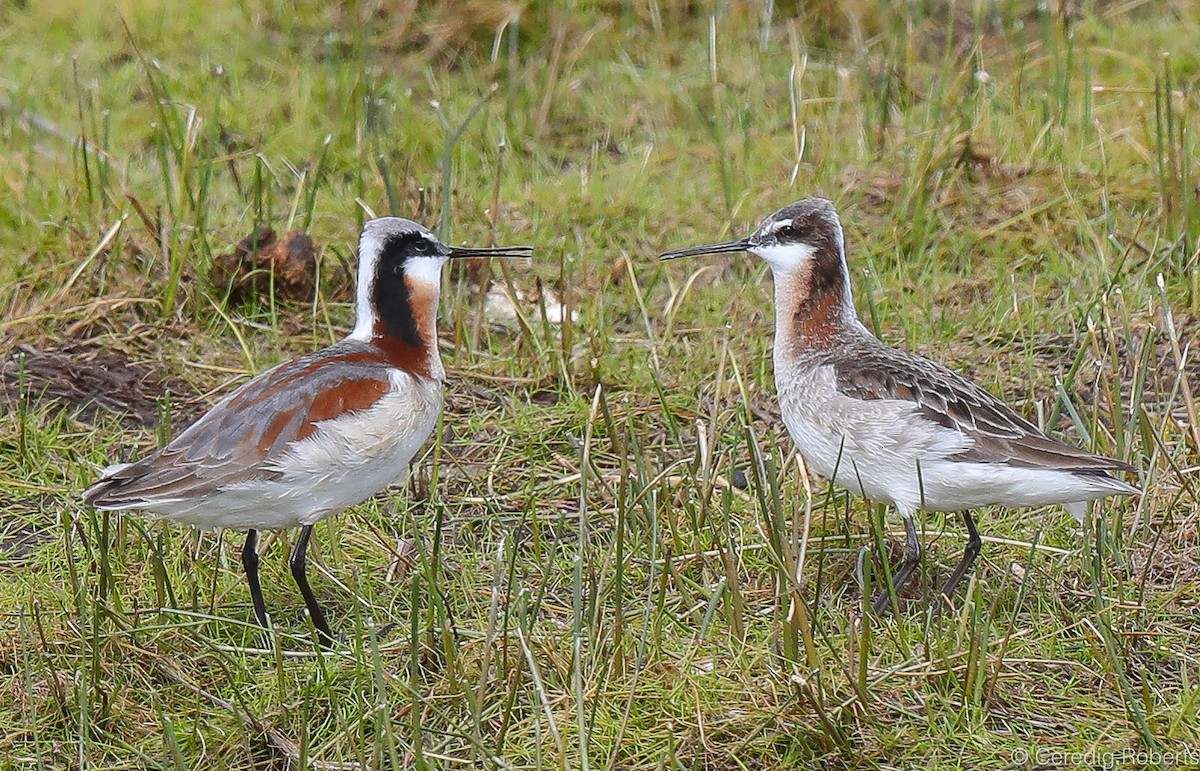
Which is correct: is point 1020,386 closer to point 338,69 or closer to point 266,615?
point 266,615

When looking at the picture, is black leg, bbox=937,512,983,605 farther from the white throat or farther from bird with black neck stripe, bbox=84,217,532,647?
the white throat

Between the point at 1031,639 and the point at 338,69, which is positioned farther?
the point at 338,69

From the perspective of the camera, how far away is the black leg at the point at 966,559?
4590 millimetres

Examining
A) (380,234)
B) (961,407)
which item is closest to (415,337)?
(380,234)

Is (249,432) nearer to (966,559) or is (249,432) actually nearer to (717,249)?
(717,249)

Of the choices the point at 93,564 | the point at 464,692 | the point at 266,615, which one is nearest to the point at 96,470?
the point at 93,564

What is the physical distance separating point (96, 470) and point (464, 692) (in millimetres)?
2053

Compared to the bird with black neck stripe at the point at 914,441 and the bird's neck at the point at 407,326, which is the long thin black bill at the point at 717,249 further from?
the bird's neck at the point at 407,326

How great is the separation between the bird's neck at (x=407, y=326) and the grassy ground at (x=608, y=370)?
0.50 meters

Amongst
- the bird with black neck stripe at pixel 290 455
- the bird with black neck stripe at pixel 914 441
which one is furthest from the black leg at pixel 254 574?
the bird with black neck stripe at pixel 914 441

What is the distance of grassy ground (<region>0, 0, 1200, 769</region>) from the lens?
4.03 m

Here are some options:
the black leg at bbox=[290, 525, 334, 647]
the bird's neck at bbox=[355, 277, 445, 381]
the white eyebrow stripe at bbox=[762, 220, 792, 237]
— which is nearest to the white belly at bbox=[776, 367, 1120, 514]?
the white eyebrow stripe at bbox=[762, 220, 792, 237]

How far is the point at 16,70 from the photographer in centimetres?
859

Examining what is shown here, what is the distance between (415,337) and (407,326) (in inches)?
1.7
